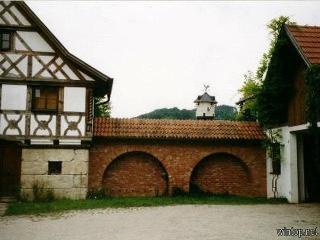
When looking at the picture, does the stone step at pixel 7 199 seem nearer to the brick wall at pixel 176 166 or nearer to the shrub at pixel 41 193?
the shrub at pixel 41 193

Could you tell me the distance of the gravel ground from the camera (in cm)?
941

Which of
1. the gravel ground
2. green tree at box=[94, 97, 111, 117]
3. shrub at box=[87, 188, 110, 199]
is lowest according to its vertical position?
the gravel ground

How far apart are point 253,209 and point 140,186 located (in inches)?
242

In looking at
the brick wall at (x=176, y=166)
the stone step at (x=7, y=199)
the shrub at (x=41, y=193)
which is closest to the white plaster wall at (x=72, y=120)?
the brick wall at (x=176, y=166)

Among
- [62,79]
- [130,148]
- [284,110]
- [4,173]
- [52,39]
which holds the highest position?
[52,39]

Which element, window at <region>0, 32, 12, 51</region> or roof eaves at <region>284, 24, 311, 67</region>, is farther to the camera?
window at <region>0, 32, 12, 51</region>

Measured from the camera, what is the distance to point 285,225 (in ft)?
34.9

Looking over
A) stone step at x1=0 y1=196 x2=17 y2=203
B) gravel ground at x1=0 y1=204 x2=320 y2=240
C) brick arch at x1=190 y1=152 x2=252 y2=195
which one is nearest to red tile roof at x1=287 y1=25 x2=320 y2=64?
gravel ground at x1=0 y1=204 x2=320 y2=240

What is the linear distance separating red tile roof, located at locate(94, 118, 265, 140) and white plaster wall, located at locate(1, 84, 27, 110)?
3412 millimetres

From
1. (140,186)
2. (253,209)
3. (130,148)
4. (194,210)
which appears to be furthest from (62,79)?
(253,209)

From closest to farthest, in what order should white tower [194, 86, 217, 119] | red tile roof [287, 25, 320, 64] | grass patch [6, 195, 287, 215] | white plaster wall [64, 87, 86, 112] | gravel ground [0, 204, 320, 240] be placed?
gravel ground [0, 204, 320, 240], grass patch [6, 195, 287, 215], red tile roof [287, 25, 320, 64], white plaster wall [64, 87, 86, 112], white tower [194, 86, 217, 119]

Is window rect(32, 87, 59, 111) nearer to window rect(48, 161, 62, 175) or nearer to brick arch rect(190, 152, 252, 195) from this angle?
window rect(48, 161, 62, 175)

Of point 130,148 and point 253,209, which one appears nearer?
point 253,209

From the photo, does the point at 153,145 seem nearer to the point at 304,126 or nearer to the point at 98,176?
the point at 98,176
